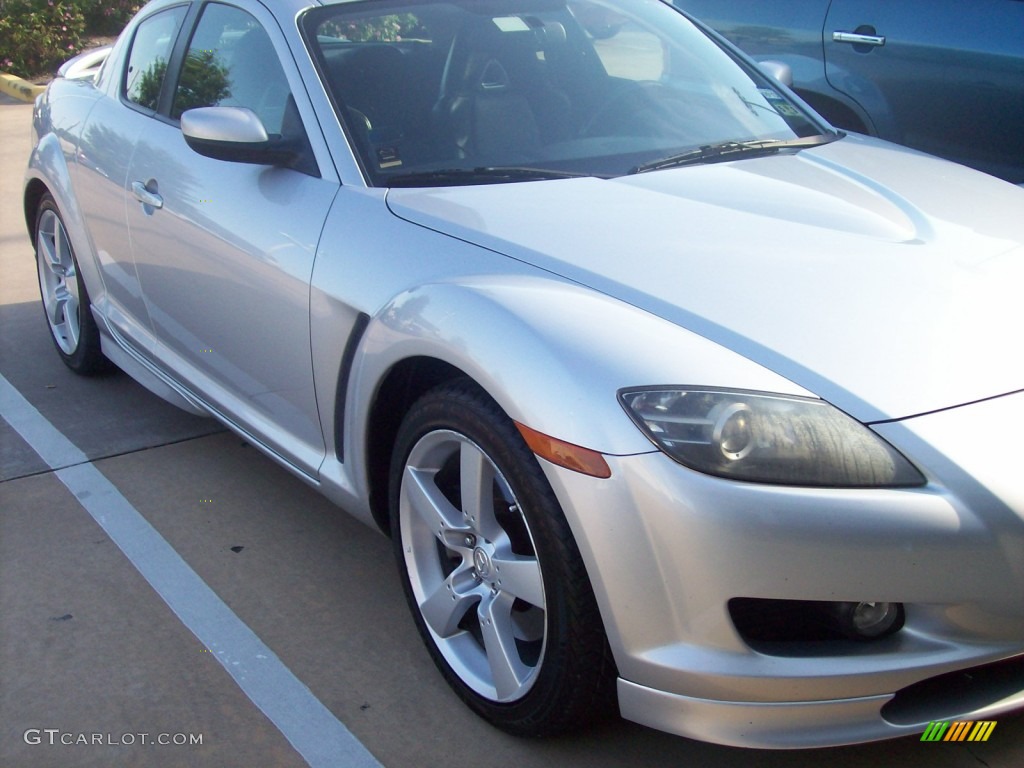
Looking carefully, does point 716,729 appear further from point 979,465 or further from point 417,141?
point 417,141

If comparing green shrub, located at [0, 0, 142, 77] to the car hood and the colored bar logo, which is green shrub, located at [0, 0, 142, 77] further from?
the colored bar logo

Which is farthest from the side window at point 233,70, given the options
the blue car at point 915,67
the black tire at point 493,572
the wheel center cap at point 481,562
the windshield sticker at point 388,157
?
the blue car at point 915,67

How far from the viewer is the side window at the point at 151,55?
3.90 metres

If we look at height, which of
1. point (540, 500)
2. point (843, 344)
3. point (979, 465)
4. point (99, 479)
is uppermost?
point (843, 344)

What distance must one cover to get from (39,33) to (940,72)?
11479 millimetres

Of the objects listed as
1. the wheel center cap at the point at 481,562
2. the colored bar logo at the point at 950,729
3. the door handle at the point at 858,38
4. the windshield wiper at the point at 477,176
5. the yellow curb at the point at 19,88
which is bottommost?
the yellow curb at the point at 19,88

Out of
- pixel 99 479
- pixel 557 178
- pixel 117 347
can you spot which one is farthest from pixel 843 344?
pixel 117 347

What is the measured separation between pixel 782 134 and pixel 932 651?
1864mm

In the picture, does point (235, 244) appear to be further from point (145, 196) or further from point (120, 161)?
point (120, 161)

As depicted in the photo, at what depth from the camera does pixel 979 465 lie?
188cm

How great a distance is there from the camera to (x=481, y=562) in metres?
2.45
